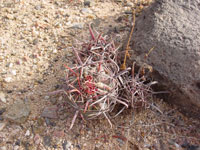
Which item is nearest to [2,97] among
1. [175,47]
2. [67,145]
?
[67,145]

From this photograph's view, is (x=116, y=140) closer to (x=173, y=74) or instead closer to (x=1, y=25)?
(x=173, y=74)

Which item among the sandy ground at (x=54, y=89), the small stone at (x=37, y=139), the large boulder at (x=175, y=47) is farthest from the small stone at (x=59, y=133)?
the large boulder at (x=175, y=47)

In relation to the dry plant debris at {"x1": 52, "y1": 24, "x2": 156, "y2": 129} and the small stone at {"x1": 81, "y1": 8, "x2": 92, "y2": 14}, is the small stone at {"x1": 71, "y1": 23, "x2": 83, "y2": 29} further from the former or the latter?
the dry plant debris at {"x1": 52, "y1": 24, "x2": 156, "y2": 129}

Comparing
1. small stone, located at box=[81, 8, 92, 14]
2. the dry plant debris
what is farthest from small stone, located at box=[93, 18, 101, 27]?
the dry plant debris

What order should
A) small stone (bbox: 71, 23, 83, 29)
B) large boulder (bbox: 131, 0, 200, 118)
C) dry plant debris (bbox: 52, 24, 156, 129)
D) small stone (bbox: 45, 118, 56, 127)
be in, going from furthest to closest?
small stone (bbox: 71, 23, 83, 29), small stone (bbox: 45, 118, 56, 127), large boulder (bbox: 131, 0, 200, 118), dry plant debris (bbox: 52, 24, 156, 129)

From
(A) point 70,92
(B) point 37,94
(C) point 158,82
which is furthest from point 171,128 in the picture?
(B) point 37,94

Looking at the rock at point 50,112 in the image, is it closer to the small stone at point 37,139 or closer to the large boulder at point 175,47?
the small stone at point 37,139

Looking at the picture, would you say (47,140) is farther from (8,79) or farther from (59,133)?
(8,79)
